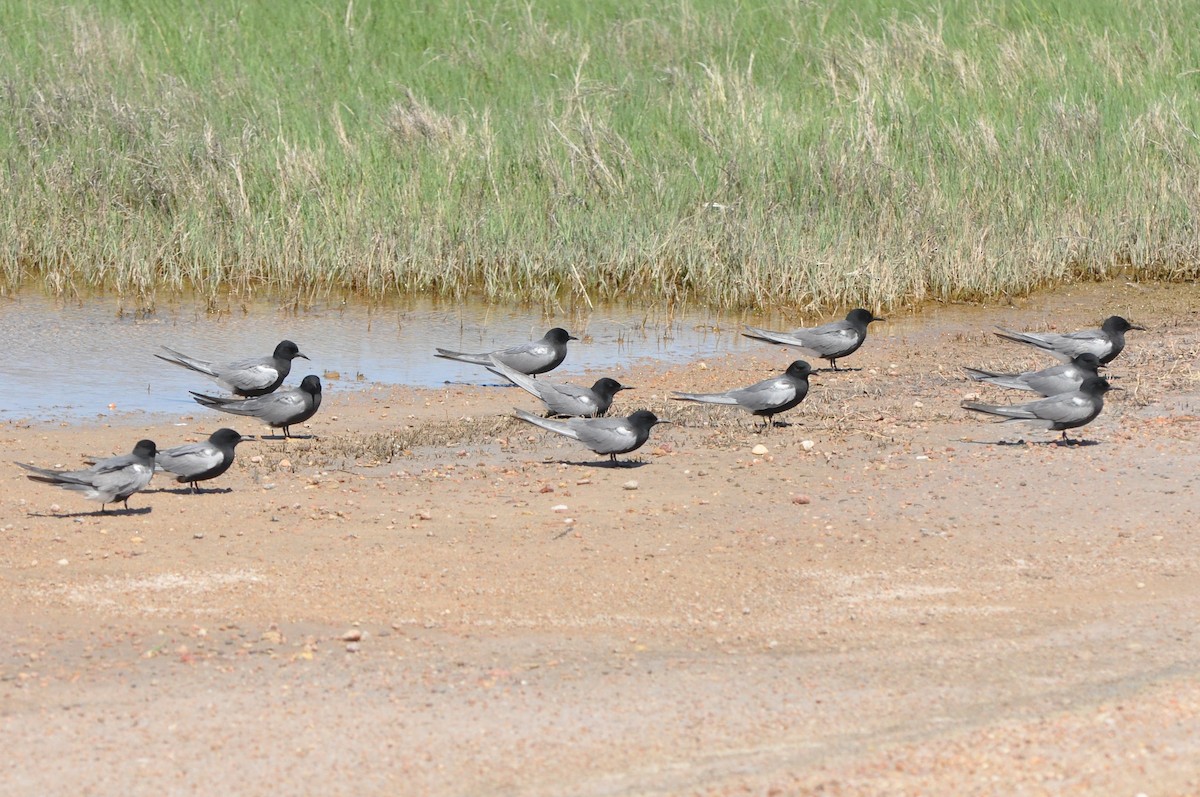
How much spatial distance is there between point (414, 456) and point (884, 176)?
658 cm

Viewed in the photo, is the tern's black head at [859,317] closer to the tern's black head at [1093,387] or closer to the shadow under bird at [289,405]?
the tern's black head at [1093,387]

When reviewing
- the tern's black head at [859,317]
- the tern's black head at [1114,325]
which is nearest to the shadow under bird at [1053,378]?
the tern's black head at [1114,325]

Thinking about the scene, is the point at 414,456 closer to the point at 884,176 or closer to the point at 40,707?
the point at 40,707

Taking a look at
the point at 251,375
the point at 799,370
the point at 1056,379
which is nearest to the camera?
the point at 1056,379

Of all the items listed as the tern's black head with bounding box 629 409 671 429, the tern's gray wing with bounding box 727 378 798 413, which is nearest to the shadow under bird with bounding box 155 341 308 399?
the tern's black head with bounding box 629 409 671 429

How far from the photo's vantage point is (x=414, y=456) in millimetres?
8164

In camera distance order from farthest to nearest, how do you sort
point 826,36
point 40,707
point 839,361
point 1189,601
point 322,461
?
1. point 826,36
2. point 839,361
3. point 322,461
4. point 1189,601
5. point 40,707

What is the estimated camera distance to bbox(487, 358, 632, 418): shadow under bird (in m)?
9.15

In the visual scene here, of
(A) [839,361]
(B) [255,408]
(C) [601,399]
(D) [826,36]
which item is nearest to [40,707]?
(B) [255,408]

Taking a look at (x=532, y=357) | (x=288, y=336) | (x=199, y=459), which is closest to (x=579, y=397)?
(x=532, y=357)

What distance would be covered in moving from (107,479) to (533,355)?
13.9 feet

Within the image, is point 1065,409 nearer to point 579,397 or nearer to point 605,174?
point 579,397

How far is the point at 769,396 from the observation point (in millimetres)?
8797

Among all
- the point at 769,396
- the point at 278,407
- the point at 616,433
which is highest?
the point at 769,396
